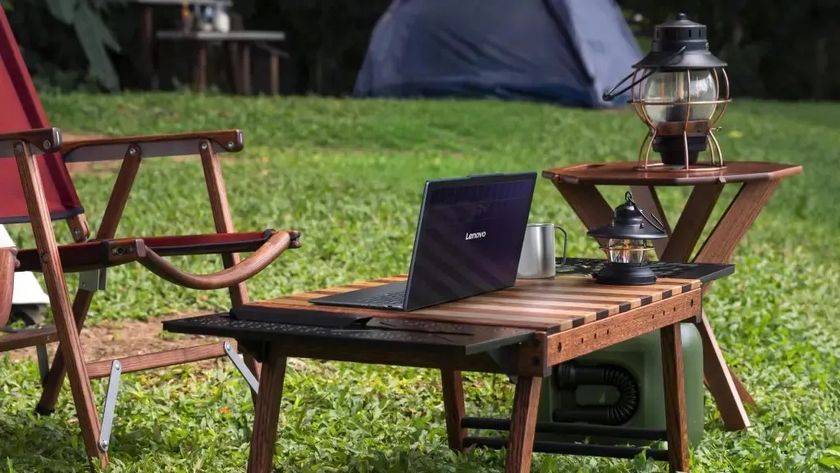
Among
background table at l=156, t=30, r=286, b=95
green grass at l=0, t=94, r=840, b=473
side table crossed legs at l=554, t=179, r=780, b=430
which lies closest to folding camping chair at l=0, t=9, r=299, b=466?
green grass at l=0, t=94, r=840, b=473

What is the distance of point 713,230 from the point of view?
12.9 ft

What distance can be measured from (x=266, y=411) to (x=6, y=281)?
0.86m

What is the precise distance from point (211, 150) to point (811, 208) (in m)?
6.32

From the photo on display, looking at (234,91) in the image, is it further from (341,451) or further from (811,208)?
(341,451)

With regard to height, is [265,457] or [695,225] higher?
[695,225]

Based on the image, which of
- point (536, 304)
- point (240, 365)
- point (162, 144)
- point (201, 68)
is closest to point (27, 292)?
point (162, 144)

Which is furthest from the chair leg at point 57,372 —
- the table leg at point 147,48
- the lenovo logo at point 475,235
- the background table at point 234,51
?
the table leg at point 147,48

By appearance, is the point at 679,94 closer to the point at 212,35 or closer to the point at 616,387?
the point at 616,387

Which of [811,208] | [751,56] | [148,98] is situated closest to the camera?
[811,208]

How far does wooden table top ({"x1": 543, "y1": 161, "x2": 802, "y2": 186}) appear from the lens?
3.77m

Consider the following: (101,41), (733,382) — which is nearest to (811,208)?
(733,382)

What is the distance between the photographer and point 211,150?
13.0 feet

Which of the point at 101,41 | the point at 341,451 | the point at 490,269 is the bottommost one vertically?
the point at 341,451

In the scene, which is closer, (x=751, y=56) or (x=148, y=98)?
(x=148, y=98)
